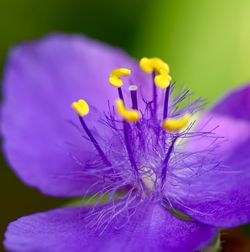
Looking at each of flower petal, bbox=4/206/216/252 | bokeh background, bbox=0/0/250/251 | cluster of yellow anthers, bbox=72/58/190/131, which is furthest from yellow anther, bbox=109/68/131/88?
bokeh background, bbox=0/0/250/251

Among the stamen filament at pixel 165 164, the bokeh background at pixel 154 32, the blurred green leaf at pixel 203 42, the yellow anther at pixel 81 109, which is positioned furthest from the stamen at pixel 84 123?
the blurred green leaf at pixel 203 42

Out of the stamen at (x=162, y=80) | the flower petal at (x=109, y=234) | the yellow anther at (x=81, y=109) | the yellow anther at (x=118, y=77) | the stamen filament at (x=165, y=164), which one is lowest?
the flower petal at (x=109, y=234)

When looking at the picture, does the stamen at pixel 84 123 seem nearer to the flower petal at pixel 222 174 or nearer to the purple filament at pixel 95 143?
the purple filament at pixel 95 143

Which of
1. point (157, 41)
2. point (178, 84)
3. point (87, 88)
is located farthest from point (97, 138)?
point (157, 41)

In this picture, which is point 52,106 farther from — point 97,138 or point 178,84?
point 178,84

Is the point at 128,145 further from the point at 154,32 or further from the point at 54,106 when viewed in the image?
the point at 154,32

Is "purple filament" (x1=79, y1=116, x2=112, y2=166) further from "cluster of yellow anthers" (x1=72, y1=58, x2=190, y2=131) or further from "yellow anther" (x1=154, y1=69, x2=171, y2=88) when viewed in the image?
"yellow anther" (x1=154, y1=69, x2=171, y2=88)

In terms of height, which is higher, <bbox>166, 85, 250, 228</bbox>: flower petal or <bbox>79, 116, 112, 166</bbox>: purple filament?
<bbox>79, 116, 112, 166</bbox>: purple filament
